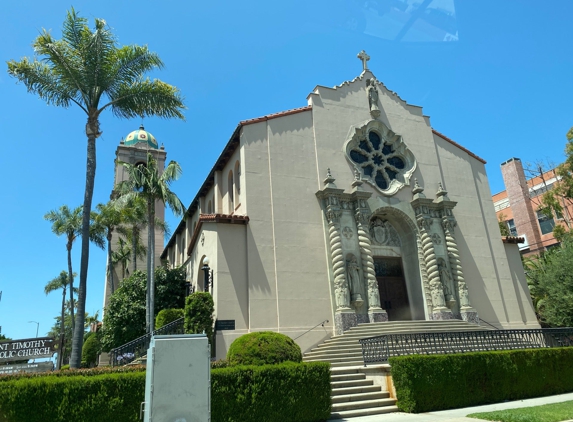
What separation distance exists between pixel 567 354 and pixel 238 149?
16490 millimetres

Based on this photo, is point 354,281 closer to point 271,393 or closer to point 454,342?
point 454,342

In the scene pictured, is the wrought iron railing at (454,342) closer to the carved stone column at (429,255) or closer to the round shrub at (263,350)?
the round shrub at (263,350)

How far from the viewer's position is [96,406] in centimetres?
937

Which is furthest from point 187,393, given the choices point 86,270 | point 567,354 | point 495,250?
point 495,250

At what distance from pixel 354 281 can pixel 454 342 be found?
600cm

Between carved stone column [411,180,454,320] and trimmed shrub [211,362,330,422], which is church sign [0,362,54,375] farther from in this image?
carved stone column [411,180,454,320]

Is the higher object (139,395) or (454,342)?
(454,342)

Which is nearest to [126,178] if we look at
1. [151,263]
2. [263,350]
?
[151,263]

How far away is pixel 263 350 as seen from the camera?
41.8 ft

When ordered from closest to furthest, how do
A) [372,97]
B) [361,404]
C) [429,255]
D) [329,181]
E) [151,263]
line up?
[361,404], [151,263], [329,181], [429,255], [372,97]

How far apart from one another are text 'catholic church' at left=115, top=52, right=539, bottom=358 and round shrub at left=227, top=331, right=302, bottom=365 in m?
4.64

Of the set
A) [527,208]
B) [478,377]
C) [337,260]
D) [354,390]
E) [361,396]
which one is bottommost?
[361,396]

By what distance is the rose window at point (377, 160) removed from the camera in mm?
24053

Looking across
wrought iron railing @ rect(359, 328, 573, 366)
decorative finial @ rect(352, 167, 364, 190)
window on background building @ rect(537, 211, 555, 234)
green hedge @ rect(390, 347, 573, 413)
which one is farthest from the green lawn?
window on background building @ rect(537, 211, 555, 234)
